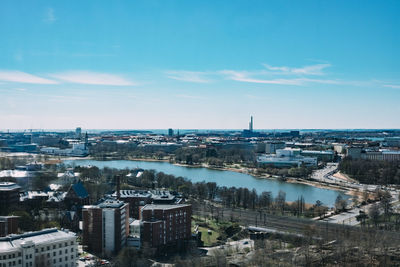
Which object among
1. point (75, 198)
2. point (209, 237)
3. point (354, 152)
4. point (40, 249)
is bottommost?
point (209, 237)

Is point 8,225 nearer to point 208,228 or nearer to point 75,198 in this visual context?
point 75,198

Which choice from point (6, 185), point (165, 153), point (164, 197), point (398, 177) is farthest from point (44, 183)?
point (165, 153)

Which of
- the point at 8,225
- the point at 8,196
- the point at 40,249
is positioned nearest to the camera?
the point at 40,249

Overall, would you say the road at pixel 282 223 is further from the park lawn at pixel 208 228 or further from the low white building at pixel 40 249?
the low white building at pixel 40 249

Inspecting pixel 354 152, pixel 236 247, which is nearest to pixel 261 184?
pixel 236 247

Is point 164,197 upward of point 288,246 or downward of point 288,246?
upward

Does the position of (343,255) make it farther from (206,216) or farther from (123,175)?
(123,175)

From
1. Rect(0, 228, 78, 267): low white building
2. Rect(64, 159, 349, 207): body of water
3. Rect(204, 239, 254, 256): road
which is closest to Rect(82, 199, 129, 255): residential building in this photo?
Rect(0, 228, 78, 267): low white building

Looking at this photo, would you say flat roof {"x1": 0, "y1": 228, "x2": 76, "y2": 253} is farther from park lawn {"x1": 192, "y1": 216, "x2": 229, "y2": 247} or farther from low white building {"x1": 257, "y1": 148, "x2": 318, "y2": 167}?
low white building {"x1": 257, "y1": 148, "x2": 318, "y2": 167}
